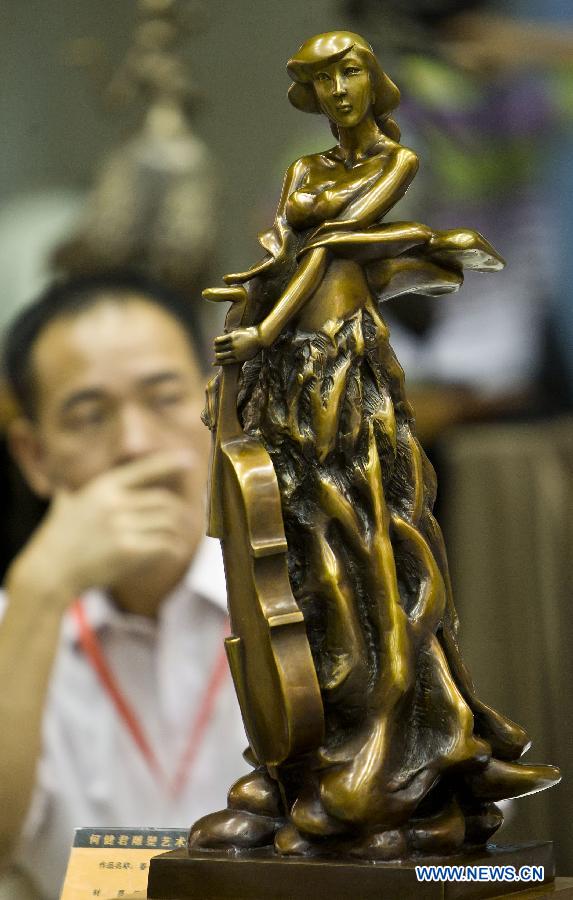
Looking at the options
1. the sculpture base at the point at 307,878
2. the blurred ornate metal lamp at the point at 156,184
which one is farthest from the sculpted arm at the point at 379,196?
the blurred ornate metal lamp at the point at 156,184

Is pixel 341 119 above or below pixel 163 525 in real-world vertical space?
above

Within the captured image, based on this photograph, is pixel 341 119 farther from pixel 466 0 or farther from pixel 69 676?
pixel 466 0

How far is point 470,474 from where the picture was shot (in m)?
2.72

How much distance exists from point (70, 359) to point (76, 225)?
0.59 metres

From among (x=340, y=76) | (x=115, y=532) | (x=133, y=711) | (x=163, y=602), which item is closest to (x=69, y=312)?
(x=115, y=532)

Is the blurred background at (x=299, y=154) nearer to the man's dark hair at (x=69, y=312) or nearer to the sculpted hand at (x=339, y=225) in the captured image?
the man's dark hair at (x=69, y=312)

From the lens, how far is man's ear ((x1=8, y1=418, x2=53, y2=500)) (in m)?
2.74

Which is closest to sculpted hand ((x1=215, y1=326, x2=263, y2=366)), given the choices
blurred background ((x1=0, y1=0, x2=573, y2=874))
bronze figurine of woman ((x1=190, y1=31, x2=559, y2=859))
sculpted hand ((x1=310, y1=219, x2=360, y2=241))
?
bronze figurine of woman ((x1=190, y1=31, x2=559, y2=859))

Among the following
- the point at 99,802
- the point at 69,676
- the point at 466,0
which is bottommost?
the point at 99,802

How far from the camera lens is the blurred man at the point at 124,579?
2.52 meters

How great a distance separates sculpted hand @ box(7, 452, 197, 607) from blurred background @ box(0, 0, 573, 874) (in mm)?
209

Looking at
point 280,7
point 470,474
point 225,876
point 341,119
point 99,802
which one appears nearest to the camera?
point 225,876

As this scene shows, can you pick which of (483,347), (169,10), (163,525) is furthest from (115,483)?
(169,10)

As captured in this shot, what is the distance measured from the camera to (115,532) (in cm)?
258
